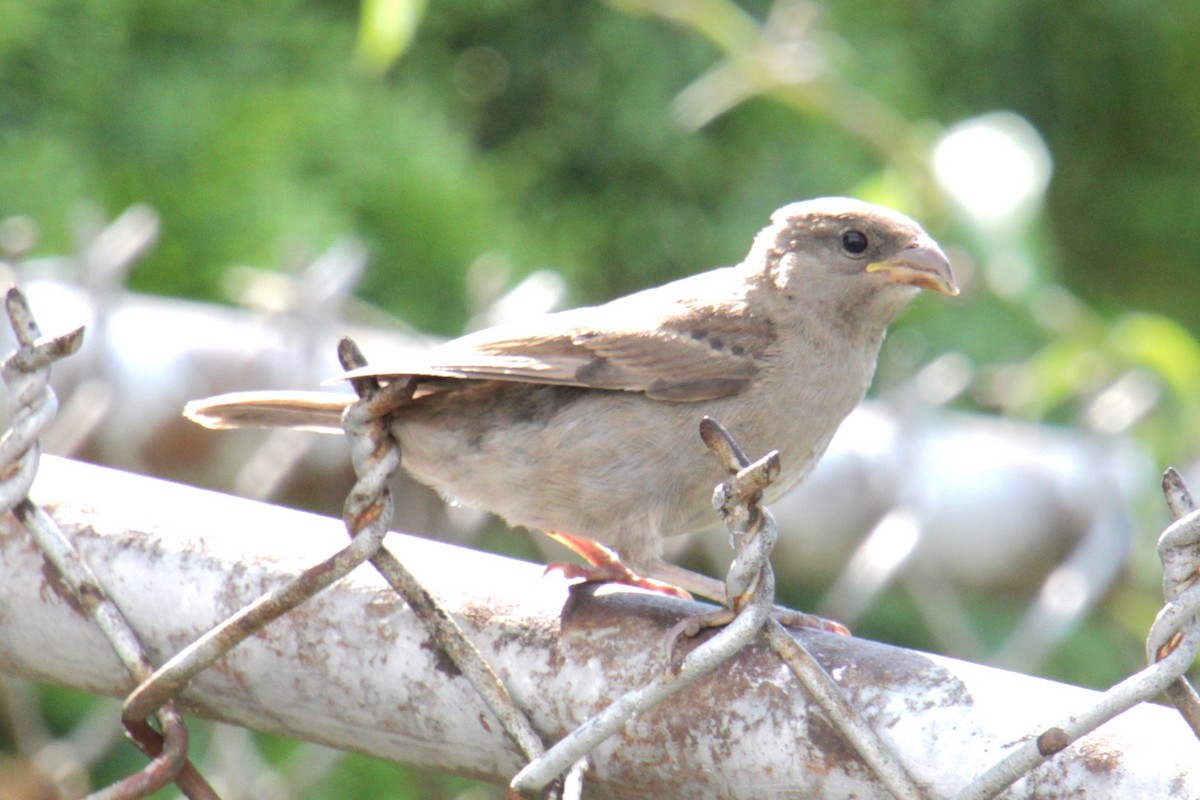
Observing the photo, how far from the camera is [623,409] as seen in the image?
241 cm

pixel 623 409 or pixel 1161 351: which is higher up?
pixel 623 409

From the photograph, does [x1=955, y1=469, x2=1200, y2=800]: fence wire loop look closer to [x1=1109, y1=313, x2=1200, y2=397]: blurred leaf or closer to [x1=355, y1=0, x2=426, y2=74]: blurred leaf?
[x1=355, y1=0, x2=426, y2=74]: blurred leaf

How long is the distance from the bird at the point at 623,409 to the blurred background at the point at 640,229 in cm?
32

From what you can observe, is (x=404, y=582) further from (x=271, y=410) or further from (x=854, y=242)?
(x=854, y=242)

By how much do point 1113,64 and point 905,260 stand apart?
4441mm

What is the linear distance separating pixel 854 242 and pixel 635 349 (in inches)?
24.1

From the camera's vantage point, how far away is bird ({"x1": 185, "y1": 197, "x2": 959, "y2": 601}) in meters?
2.31

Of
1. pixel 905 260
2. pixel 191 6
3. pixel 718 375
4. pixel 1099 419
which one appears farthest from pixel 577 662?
pixel 191 6

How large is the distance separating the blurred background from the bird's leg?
42 centimetres

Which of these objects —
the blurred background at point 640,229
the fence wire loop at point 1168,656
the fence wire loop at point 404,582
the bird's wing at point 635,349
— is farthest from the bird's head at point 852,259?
the fence wire loop at point 1168,656

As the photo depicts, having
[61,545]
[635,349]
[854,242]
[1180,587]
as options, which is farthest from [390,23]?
[1180,587]

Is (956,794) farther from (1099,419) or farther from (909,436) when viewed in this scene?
(1099,419)

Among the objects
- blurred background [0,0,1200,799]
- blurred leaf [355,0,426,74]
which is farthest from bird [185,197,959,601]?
blurred leaf [355,0,426,74]

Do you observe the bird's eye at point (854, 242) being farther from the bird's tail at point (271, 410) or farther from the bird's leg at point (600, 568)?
the bird's tail at point (271, 410)
